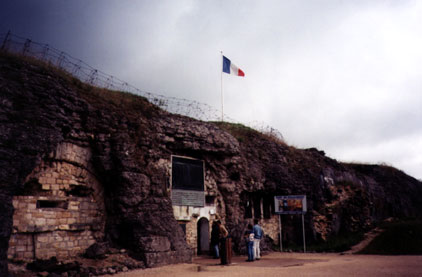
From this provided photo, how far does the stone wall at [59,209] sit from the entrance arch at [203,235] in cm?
552

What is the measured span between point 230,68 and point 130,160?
1095 cm

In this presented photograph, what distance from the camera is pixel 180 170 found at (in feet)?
56.5

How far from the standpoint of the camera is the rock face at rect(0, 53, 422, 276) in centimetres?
1141

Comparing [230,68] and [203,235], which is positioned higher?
[230,68]

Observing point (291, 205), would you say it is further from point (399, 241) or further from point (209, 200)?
point (399, 241)

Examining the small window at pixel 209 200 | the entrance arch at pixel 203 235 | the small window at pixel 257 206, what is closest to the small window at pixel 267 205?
the small window at pixel 257 206

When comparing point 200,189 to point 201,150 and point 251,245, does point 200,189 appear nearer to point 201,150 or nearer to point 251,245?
point 201,150

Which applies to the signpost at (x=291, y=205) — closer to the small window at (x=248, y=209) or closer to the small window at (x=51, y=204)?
the small window at (x=248, y=209)

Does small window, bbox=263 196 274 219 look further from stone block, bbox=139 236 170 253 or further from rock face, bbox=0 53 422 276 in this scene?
stone block, bbox=139 236 170 253

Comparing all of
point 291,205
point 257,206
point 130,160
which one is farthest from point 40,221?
point 257,206

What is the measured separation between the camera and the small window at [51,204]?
1214 centimetres

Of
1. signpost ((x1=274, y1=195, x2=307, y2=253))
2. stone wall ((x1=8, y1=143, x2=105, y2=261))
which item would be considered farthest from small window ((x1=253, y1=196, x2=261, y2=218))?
stone wall ((x1=8, y1=143, x2=105, y2=261))

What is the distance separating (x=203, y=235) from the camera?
17922 millimetres

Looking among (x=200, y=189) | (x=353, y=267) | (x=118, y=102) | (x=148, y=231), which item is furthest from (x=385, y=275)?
(x=118, y=102)
